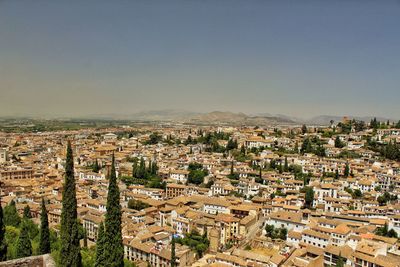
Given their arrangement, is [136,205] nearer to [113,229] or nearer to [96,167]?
[96,167]

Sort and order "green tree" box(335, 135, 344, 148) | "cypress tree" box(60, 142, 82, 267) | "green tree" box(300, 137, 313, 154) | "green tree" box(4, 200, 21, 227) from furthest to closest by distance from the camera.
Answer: "green tree" box(335, 135, 344, 148) < "green tree" box(300, 137, 313, 154) < "green tree" box(4, 200, 21, 227) < "cypress tree" box(60, 142, 82, 267)

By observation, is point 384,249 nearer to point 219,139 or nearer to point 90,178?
point 90,178

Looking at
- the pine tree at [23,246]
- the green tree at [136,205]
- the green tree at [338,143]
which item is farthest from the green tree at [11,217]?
→ the green tree at [338,143]

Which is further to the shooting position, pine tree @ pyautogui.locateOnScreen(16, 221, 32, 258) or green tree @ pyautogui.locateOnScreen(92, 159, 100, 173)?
green tree @ pyautogui.locateOnScreen(92, 159, 100, 173)

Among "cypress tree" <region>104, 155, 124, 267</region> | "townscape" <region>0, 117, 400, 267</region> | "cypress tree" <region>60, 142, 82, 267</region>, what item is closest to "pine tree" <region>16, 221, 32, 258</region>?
"townscape" <region>0, 117, 400, 267</region>

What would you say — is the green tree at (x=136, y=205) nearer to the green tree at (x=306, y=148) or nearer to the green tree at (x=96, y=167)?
the green tree at (x=96, y=167)

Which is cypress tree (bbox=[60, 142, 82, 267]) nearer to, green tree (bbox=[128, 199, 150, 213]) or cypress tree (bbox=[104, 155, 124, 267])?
cypress tree (bbox=[104, 155, 124, 267])

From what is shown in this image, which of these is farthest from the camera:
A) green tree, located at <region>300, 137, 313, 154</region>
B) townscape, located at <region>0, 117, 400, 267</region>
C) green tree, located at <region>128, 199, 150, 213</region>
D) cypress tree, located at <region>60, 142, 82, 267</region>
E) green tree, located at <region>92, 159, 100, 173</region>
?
green tree, located at <region>300, 137, 313, 154</region>

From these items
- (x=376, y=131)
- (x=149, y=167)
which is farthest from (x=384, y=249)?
(x=376, y=131)
